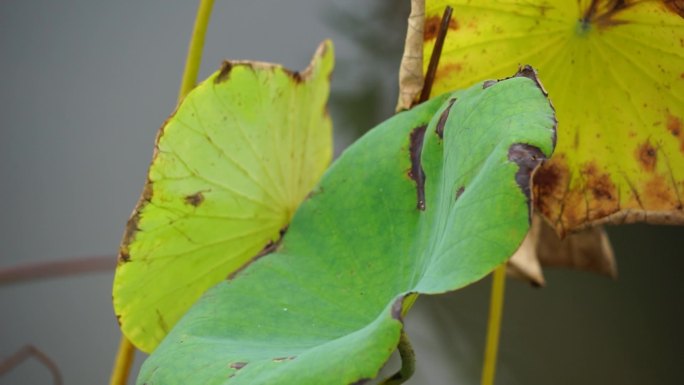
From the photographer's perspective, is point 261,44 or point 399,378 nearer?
point 399,378

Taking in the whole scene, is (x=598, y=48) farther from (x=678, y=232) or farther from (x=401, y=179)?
(x=678, y=232)

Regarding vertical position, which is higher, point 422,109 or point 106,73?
point 422,109

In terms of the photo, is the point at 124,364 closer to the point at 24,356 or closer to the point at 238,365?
the point at 238,365

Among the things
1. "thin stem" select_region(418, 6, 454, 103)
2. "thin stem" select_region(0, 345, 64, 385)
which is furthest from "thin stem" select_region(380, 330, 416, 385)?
"thin stem" select_region(0, 345, 64, 385)

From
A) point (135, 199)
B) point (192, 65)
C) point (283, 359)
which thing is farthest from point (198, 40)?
point (135, 199)

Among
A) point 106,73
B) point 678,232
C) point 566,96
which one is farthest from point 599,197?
point 106,73
